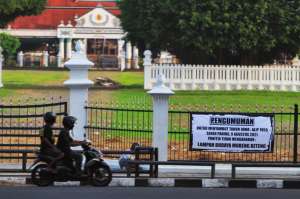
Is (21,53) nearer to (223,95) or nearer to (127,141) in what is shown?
(223,95)

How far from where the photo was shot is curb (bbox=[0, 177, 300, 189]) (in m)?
13.1

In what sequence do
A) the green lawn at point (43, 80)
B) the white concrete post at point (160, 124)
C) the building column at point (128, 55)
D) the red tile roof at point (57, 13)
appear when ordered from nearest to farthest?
the white concrete post at point (160, 124), the green lawn at point (43, 80), the building column at point (128, 55), the red tile roof at point (57, 13)

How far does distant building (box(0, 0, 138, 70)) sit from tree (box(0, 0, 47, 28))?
84.0ft

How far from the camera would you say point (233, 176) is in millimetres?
13430

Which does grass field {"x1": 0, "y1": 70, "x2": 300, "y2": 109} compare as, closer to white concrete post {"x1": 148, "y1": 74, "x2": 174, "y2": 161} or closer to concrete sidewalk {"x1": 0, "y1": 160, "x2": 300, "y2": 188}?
white concrete post {"x1": 148, "y1": 74, "x2": 174, "y2": 161}

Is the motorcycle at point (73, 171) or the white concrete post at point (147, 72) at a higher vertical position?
the white concrete post at point (147, 72)

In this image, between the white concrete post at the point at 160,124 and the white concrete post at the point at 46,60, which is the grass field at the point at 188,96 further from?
the white concrete post at the point at 46,60

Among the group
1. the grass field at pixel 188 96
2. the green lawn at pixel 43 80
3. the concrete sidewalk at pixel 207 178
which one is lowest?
the concrete sidewalk at pixel 207 178

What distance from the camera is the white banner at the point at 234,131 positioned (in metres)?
14.0

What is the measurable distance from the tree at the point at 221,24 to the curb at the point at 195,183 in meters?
22.8

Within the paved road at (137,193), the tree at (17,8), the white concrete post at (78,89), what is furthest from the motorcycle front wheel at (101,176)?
the tree at (17,8)

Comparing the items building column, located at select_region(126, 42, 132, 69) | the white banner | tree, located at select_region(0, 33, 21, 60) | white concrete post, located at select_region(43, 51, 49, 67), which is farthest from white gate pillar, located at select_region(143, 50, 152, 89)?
white concrete post, located at select_region(43, 51, 49, 67)

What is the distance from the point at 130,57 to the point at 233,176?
192 ft

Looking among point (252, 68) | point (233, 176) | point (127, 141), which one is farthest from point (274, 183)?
point (252, 68)
